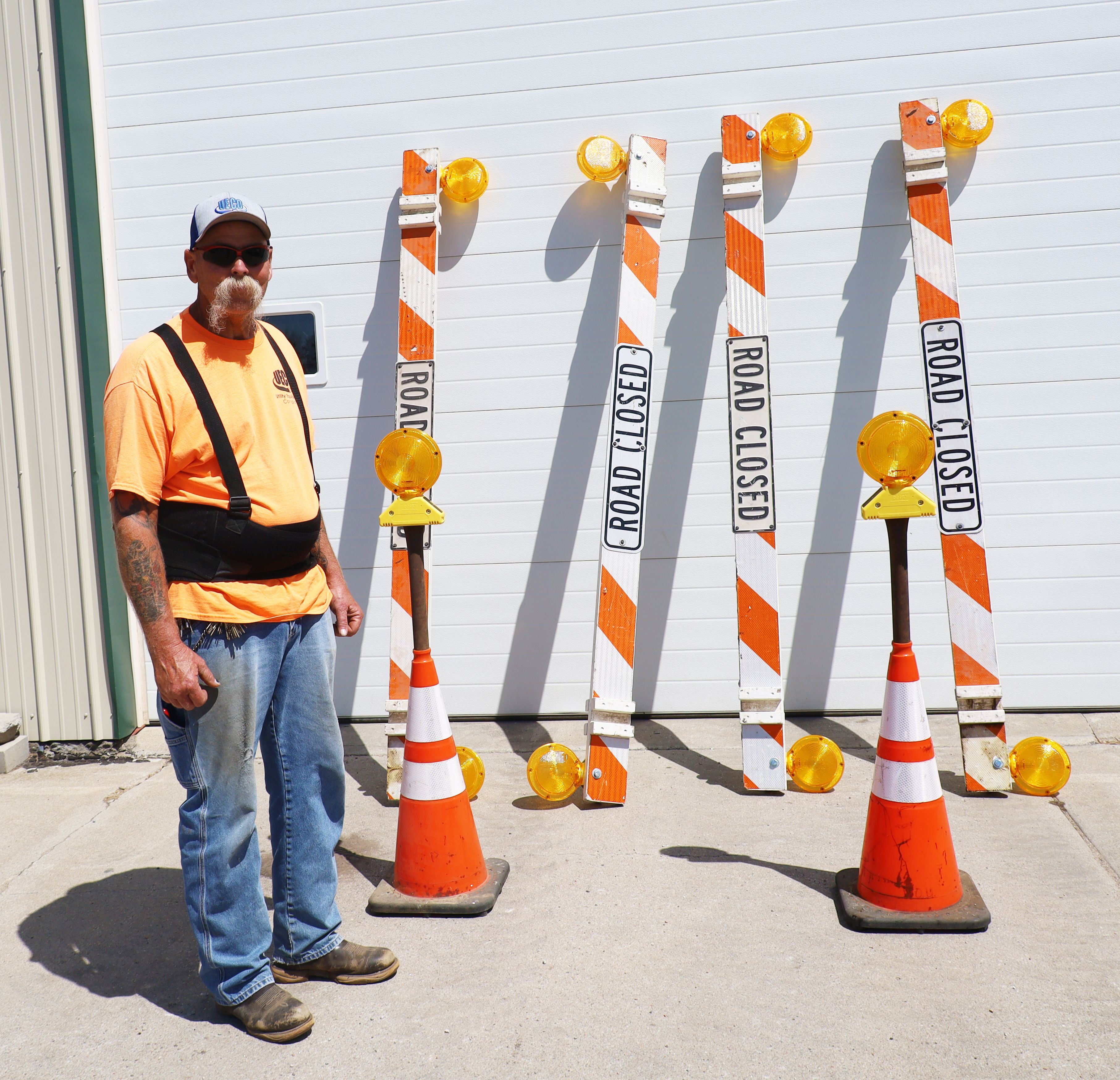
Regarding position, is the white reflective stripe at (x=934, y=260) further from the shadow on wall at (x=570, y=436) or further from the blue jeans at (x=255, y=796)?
the blue jeans at (x=255, y=796)

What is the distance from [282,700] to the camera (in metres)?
2.61

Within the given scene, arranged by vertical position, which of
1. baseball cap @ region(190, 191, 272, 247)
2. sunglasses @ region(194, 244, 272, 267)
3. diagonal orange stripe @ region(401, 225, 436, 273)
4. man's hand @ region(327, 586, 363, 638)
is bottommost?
man's hand @ region(327, 586, 363, 638)

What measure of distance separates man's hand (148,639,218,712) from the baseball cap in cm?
111

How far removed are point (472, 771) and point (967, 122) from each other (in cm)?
380

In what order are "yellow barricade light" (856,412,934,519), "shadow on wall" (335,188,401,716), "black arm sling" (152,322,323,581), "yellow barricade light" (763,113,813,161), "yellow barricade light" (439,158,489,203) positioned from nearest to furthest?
"black arm sling" (152,322,323,581), "yellow barricade light" (856,412,934,519), "yellow barricade light" (763,113,813,161), "yellow barricade light" (439,158,489,203), "shadow on wall" (335,188,401,716)

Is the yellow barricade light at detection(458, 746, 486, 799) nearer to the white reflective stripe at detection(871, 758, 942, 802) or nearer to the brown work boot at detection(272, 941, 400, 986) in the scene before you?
the brown work boot at detection(272, 941, 400, 986)

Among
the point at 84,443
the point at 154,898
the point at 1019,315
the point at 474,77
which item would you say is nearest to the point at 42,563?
the point at 84,443

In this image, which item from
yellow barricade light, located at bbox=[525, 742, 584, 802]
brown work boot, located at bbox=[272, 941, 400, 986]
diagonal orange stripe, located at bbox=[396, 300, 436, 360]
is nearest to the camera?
brown work boot, located at bbox=[272, 941, 400, 986]

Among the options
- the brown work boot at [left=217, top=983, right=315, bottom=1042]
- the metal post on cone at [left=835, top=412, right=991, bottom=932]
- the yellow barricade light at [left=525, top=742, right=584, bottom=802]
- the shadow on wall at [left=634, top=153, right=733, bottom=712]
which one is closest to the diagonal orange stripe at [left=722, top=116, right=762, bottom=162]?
the shadow on wall at [left=634, top=153, right=733, bottom=712]

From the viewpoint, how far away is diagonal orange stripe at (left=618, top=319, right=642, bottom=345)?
4.19m

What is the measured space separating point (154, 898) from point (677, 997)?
1.95 m

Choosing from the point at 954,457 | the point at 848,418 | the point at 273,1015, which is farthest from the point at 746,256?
the point at 273,1015

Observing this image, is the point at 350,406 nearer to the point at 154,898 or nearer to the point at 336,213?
the point at 336,213

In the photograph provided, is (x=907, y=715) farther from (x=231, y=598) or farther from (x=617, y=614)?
(x=231, y=598)
